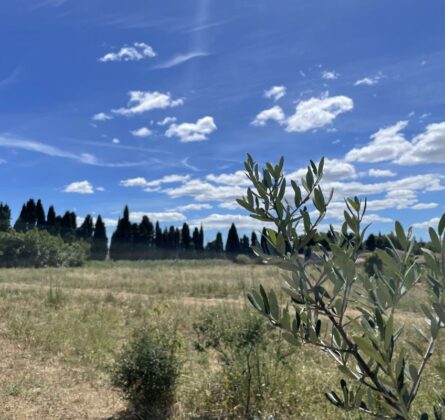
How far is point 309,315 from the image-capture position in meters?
1.39

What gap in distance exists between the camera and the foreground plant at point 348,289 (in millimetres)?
1156

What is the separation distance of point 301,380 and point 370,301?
3.40 metres

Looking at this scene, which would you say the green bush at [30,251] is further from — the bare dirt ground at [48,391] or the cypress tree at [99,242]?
the bare dirt ground at [48,391]

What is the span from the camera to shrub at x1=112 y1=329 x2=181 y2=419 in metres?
4.41

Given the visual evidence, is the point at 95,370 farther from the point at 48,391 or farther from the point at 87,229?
the point at 87,229

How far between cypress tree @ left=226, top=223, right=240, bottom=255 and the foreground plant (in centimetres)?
5793

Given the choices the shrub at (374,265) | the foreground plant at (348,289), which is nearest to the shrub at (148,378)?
the shrub at (374,265)

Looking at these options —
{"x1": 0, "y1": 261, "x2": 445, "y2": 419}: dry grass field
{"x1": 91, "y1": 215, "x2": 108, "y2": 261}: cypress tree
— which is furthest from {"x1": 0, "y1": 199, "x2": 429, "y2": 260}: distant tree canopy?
{"x1": 0, "y1": 261, "x2": 445, "y2": 419}: dry grass field

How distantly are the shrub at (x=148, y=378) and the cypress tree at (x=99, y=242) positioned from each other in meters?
49.0

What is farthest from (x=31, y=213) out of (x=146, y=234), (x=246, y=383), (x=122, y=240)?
(x=246, y=383)

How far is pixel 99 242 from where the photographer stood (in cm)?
5378

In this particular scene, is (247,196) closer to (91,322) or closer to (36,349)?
(36,349)

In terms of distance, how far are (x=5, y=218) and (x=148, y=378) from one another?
4112 centimetres

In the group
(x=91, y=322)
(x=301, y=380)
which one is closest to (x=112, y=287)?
(x=91, y=322)
